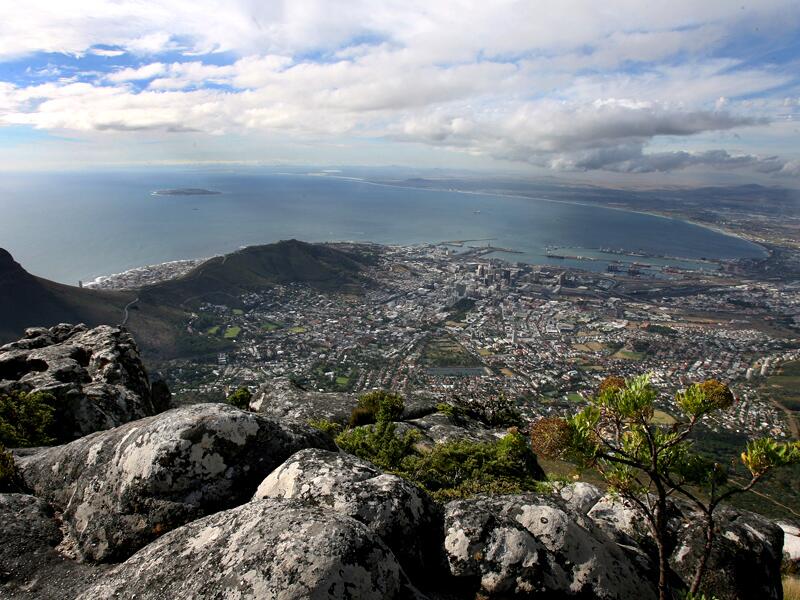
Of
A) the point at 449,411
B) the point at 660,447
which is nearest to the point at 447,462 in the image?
the point at 660,447

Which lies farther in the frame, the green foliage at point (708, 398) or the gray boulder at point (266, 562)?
the green foliage at point (708, 398)

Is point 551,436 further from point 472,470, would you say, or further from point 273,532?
point 472,470

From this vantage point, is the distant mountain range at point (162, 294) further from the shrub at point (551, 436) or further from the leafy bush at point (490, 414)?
the shrub at point (551, 436)

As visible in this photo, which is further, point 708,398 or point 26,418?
point 26,418

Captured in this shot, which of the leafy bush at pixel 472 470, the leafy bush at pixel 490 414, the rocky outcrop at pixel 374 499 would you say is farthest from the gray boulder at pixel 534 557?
the leafy bush at pixel 490 414

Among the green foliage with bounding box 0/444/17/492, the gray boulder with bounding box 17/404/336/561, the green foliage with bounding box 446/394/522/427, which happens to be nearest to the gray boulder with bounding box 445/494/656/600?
the gray boulder with bounding box 17/404/336/561

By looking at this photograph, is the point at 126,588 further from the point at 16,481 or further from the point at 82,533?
the point at 16,481

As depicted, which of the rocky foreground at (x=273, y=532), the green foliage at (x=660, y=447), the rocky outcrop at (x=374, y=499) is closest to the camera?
the rocky foreground at (x=273, y=532)

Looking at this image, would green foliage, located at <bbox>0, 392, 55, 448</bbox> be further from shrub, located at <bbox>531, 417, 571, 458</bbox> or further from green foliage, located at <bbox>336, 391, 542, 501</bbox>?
shrub, located at <bbox>531, 417, 571, 458</bbox>
